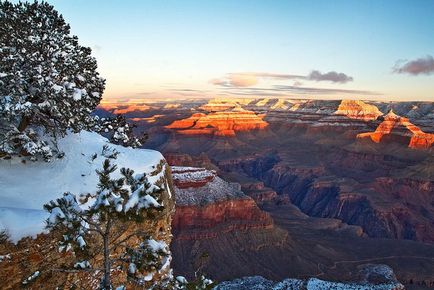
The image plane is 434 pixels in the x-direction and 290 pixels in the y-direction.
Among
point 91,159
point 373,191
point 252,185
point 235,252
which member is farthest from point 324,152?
point 91,159

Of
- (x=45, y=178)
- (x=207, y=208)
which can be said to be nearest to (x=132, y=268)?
(x=45, y=178)

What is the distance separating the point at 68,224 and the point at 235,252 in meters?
55.0

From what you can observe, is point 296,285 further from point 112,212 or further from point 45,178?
point 112,212

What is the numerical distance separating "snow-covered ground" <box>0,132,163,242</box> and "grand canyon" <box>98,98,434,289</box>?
3.89 metres

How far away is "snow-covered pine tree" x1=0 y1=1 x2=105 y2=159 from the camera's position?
12998 mm

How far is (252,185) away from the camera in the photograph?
4444 inches

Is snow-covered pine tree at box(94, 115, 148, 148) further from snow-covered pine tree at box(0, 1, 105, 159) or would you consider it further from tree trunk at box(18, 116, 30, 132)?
tree trunk at box(18, 116, 30, 132)

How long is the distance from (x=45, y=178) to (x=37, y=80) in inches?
115

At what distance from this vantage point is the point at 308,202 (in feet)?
421

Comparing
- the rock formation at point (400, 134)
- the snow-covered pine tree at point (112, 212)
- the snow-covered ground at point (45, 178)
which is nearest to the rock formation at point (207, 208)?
the snow-covered ground at point (45, 178)

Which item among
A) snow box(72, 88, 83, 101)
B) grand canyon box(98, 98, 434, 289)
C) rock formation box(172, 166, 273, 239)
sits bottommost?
grand canyon box(98, 98, 434, 289)

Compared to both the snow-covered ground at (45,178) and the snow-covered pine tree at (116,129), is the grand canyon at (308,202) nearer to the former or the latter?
the snow-covered ground at (45,178)

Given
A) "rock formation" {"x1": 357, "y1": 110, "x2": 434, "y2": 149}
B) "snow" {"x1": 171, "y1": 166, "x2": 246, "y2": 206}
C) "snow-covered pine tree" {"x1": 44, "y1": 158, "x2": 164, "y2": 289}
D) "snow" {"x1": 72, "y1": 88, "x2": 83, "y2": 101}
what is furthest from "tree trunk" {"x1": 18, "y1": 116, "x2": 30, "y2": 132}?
"rock formation" {"x1": 357, "y1": 110, "x2": 434, "y2": 149}

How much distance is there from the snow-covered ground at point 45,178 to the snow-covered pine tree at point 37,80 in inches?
18.9
